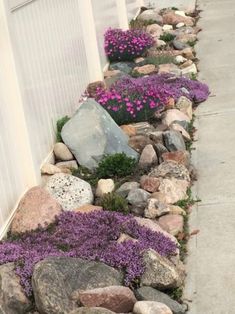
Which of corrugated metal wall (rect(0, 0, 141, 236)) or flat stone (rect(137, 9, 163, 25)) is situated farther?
flat stone (rect(137, 9, 163, 25))

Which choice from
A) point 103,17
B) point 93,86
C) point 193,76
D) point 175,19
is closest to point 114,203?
point 93,86

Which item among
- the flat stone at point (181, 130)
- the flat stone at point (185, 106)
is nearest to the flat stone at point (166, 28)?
the flat stone at point (185, 106)

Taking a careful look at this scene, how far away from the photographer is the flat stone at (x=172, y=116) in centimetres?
818

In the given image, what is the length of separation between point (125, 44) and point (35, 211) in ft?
21.0

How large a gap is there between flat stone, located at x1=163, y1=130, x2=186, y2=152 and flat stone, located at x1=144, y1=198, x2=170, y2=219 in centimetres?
143

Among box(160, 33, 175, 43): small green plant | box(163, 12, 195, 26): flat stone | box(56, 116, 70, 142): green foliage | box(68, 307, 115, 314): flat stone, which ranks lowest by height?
box(68, 307, 115, 314): flat stone

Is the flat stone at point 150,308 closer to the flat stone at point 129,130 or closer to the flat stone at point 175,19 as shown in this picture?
the flat stone at point 129,130

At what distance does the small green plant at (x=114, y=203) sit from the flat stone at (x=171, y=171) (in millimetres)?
662

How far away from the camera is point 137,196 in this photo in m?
6.09

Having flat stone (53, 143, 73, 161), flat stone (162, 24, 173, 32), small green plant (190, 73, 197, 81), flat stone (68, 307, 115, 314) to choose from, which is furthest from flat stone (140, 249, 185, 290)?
flat stone (162, 24, 173, 32)

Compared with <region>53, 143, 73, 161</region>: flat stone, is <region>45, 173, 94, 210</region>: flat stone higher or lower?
lower

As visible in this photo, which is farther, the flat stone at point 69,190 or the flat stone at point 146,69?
the flat stone at point 146,69

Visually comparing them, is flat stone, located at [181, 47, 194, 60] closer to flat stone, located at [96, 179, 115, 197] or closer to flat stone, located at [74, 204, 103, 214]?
flat stone, located at [96, 179, 115, 197]

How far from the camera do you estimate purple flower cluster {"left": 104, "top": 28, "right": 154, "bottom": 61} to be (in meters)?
11.4
